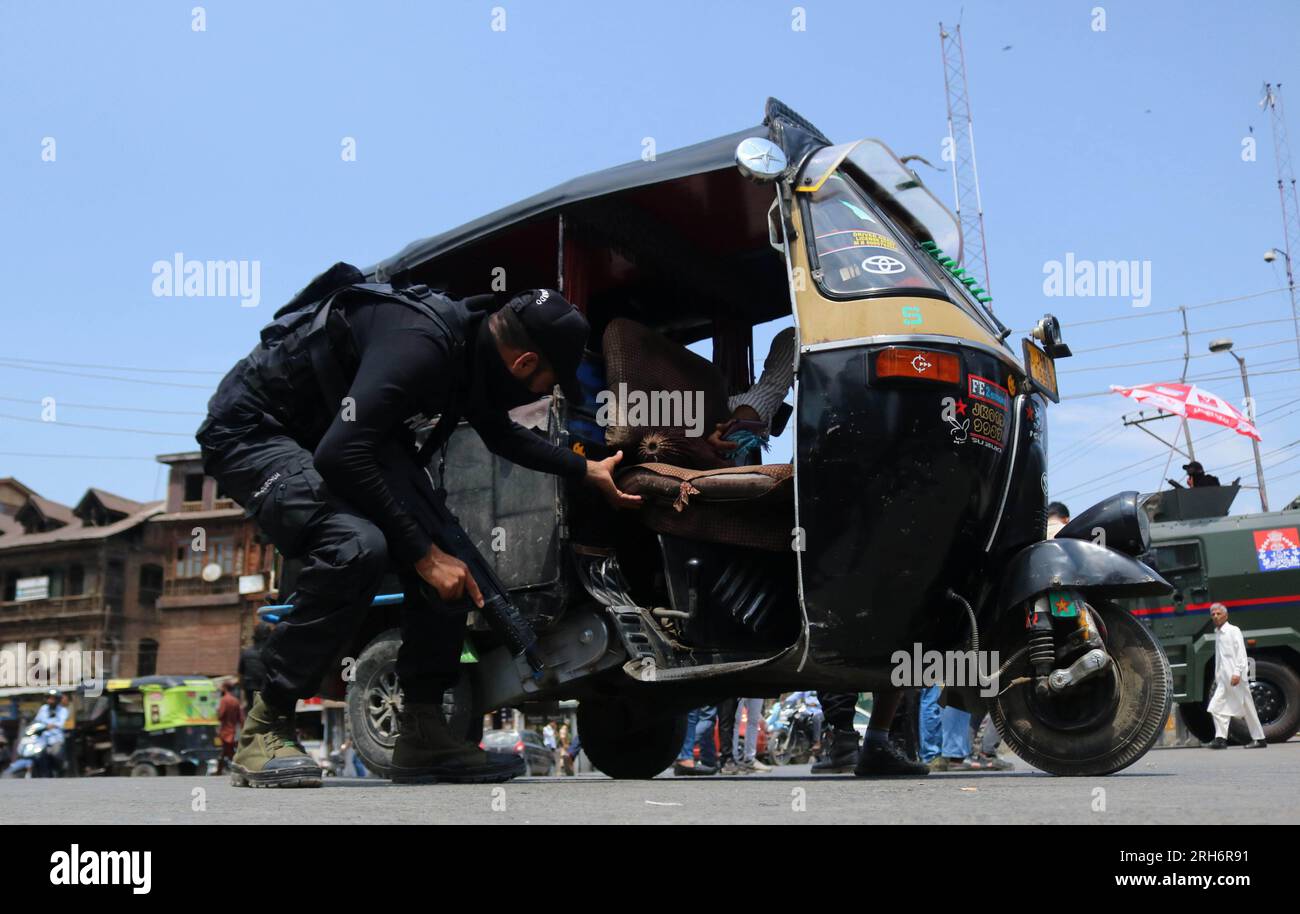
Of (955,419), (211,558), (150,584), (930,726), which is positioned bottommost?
(930,726)

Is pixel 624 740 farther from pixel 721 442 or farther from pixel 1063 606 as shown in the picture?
pixel 1063 606

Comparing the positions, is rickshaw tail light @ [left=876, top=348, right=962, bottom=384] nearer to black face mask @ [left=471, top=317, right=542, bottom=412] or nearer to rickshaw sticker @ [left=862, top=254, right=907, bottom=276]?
rickshaw sticker @ [left=862, top=254, right=907, bottom=276]

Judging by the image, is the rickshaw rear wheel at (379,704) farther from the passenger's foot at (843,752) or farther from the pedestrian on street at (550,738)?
the pedestrian on street at (550,738)

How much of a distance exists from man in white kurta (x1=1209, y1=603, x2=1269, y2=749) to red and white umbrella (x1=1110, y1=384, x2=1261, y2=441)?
7514 millimetres

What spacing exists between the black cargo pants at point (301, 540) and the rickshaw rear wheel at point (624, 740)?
2205 mm

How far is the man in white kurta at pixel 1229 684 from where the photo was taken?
43.8ft

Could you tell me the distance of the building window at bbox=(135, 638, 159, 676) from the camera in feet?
187

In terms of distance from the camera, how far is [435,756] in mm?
5523

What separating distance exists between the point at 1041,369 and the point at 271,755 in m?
3.76

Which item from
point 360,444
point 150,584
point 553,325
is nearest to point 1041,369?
point 553,325

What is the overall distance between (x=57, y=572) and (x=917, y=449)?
60.9m

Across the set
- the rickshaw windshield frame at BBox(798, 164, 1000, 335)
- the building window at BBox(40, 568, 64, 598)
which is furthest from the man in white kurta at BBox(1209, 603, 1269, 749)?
the building window at BBox(40, 568, 64, 598)

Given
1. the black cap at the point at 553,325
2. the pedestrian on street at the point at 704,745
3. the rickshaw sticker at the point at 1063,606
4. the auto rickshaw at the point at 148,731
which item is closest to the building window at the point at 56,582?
the auto rickshaw at the point at 148,731

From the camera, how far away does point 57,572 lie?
5831cm
